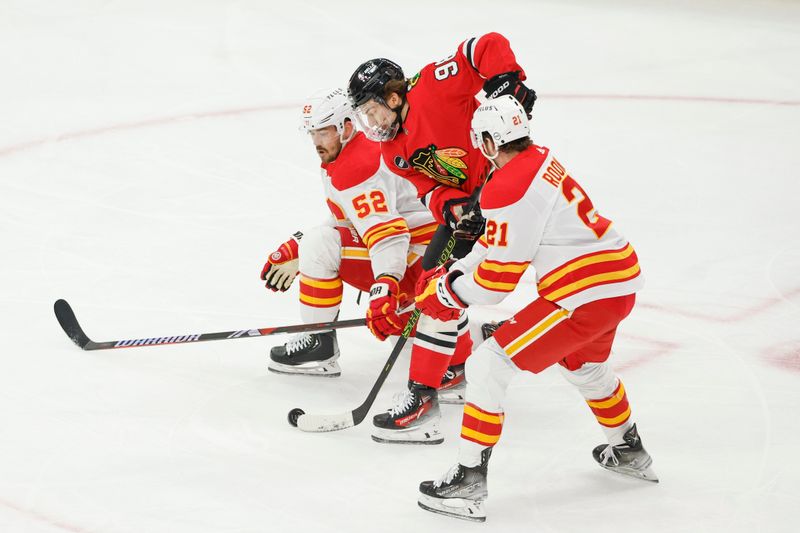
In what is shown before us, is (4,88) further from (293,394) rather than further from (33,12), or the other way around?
(293,394)

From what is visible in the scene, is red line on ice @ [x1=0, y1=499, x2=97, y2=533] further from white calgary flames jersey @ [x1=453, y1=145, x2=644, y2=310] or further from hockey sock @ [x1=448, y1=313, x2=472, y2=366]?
hockey sock @ [x1=448, y1=313, x2=472, y2=366]

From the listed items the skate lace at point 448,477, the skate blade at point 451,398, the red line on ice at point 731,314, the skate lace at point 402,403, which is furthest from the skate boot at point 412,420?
the red line on ice at point 731,314

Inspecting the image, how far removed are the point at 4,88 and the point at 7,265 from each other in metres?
2.23

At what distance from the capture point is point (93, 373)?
134 inches

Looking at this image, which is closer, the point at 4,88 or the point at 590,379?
the point at 590,379

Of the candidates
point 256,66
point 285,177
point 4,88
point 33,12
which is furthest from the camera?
point 33,12

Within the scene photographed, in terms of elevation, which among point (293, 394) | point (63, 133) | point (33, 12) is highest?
point (33, 12)

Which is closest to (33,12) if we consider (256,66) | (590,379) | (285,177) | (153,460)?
(256,66)

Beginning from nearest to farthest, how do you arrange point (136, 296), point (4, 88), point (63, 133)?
point (136, 296) < point (63, 133) < point (4, 88)

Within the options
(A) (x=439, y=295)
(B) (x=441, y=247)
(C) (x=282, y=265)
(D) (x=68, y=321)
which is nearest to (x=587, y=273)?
(A) (x=439, y=295)

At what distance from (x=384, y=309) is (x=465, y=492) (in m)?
0.71

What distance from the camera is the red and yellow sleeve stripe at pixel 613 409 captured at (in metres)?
2.86

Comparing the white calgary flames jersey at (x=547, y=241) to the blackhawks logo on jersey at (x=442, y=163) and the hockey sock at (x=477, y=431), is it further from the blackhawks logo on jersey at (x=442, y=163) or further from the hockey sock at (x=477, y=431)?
the blackhawks logo on jersey at (x=442, y=163)

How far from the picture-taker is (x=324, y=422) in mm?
3117
